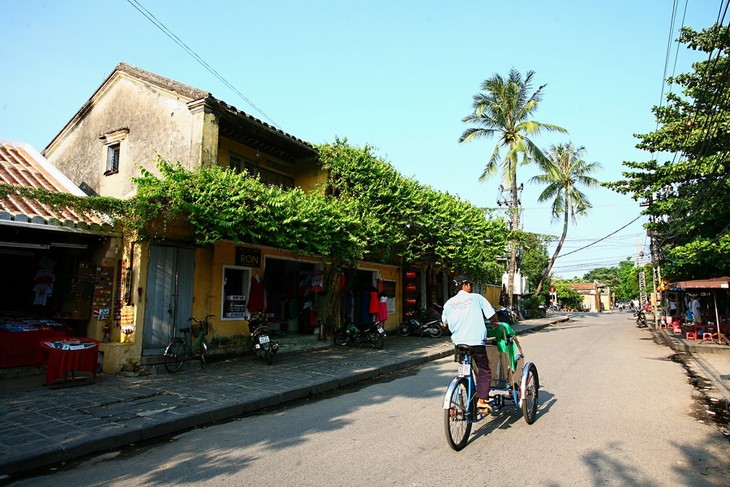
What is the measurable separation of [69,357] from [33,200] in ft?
10.3

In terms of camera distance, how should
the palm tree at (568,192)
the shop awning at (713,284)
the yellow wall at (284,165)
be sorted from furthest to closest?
the palm tree at (568,192)
the shop awning at (713,284)
the yellow wall at (284,165)

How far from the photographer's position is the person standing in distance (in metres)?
5.30

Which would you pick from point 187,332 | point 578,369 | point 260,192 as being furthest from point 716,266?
point 187,332

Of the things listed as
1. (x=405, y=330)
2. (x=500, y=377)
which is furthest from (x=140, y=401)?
(x=405, y=330)

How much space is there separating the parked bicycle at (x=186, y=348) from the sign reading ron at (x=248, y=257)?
1659 mm

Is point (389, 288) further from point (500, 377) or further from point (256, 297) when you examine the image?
point (500, 377)

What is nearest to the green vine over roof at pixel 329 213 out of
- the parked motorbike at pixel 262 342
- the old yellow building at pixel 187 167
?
the old yellow building at pixel 187 167

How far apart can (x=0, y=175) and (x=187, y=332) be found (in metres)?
5.10

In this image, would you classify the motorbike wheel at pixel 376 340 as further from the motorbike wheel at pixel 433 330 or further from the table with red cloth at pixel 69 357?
the table with red cloth at pixel 69 357

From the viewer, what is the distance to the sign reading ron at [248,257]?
1166 centimetres

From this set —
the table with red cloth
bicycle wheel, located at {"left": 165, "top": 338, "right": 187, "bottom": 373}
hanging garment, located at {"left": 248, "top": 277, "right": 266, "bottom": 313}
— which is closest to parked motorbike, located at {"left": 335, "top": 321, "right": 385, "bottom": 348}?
hanging garment, located at {"left": 248, "top": 277, "right": 266, "bottom": 313}

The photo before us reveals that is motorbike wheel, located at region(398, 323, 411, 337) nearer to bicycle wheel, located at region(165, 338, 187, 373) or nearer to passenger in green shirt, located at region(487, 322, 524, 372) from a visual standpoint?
bicycle wheel, located at region(165, 338, 187, 373)

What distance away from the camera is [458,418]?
4848mm

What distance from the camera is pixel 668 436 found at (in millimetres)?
5375
